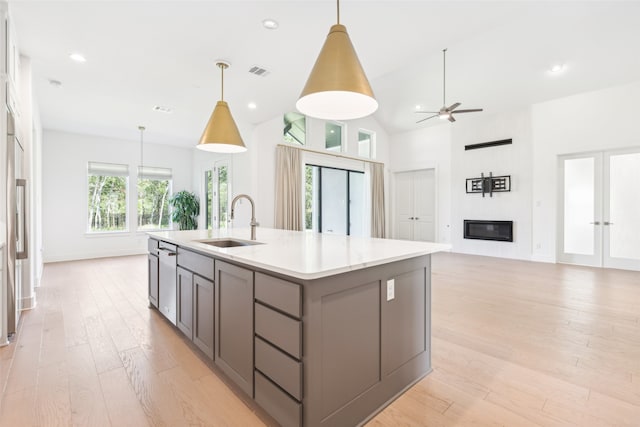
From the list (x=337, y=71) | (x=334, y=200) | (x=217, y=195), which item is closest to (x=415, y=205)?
(x=334, y=200)

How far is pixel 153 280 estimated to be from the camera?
3.35 m

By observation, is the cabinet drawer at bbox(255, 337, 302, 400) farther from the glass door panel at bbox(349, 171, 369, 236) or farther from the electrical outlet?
the glass door panel at bbox(349, 171, 369, 236)

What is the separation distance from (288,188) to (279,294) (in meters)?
5.07

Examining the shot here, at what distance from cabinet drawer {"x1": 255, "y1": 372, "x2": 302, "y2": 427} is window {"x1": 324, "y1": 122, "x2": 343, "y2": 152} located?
642 centimetres

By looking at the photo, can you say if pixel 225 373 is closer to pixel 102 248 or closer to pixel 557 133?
pixel 102 248

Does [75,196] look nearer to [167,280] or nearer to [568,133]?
[167,280]

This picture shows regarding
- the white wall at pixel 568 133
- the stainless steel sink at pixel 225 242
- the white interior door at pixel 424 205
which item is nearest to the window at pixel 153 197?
the stainless steel sink at pixel 225 242

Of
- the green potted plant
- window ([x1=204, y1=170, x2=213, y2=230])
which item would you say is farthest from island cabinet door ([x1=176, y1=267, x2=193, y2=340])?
the green potted plant

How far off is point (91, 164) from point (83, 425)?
23.6 feet

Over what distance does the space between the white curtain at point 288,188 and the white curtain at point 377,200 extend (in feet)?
8.85

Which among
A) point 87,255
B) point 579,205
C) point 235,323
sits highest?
point 579,205

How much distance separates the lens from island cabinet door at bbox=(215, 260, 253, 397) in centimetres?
175

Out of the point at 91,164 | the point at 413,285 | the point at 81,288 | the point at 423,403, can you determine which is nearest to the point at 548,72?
the point at 413,285

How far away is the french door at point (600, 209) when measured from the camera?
18.5ft
